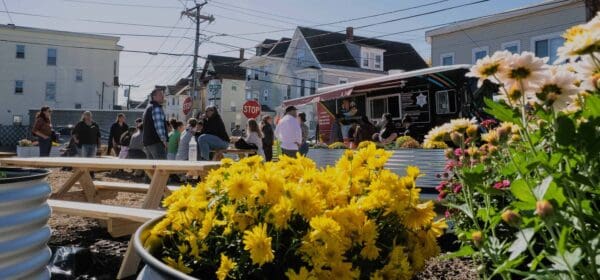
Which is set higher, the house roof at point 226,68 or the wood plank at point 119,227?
the house roof at point 226,68

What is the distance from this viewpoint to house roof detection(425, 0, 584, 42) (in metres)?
19.5

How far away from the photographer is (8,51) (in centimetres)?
4094

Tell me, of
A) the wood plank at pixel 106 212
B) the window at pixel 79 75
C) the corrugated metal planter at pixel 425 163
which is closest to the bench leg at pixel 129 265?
the wood plank at pixel 106 212

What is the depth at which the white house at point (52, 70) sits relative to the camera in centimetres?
4078

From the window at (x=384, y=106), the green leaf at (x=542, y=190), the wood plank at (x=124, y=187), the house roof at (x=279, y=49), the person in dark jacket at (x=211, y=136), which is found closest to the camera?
the green leaf at (x=542, y=190)

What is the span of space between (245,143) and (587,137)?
933 centimetres

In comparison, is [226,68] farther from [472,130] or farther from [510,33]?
[472,130]

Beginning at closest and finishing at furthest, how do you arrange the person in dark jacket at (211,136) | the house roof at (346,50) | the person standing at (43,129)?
1. the person in dark jacket at (211,136)
2. the person standing at (43,129)
3. the house roof at (346,50)

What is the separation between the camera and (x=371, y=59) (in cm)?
3697

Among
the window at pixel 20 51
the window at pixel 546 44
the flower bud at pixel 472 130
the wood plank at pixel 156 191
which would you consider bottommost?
the wood plank at pixel 156 191

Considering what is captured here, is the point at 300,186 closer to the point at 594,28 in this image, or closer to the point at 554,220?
the point at 554,220

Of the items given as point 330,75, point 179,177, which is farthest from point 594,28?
point 330,75

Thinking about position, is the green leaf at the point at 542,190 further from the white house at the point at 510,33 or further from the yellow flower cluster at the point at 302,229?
the white house at the point at 510,33

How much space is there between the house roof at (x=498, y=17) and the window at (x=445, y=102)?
9.94m
